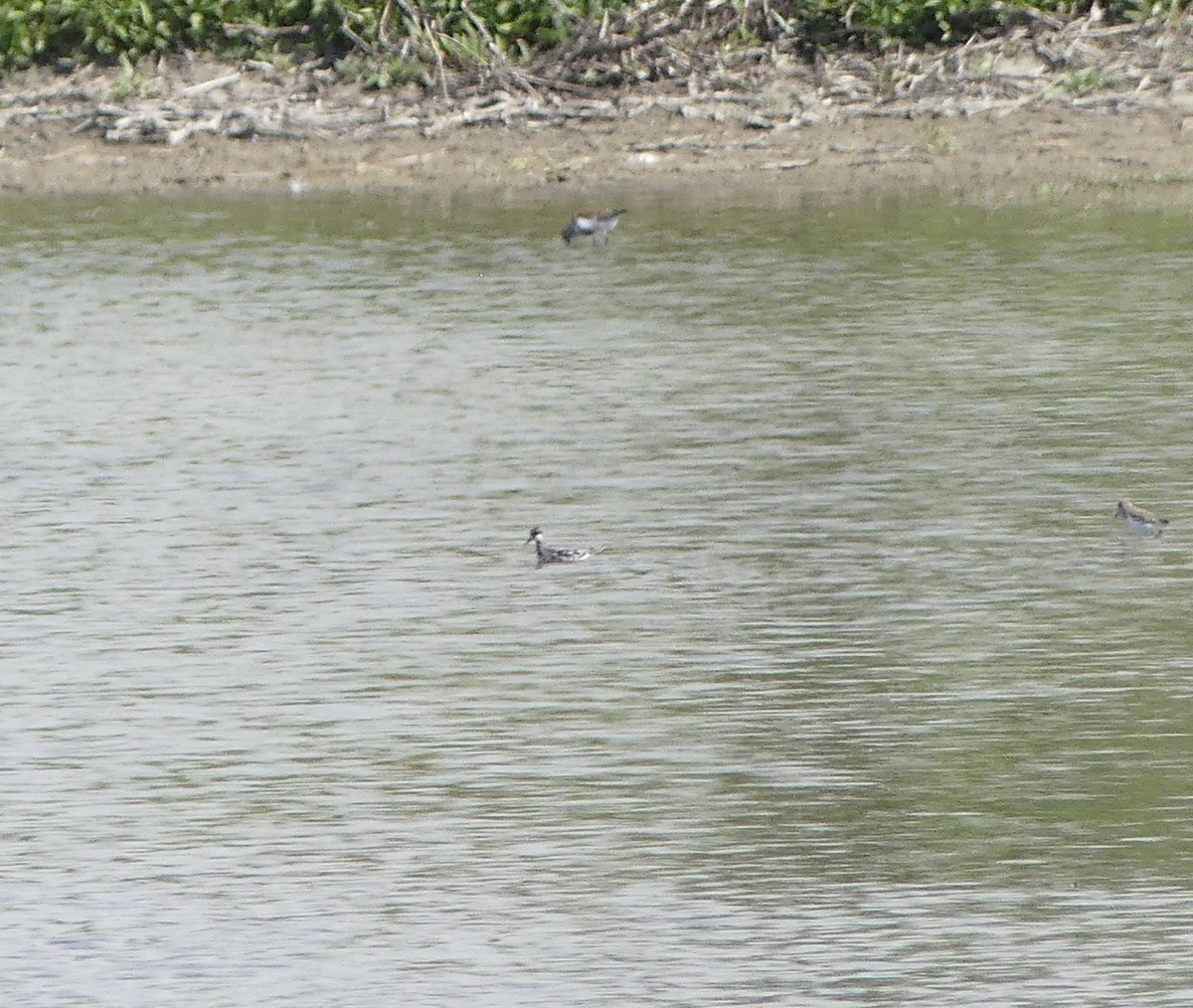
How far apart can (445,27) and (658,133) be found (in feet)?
9.07

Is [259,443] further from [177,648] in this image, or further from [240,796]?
[240,796]

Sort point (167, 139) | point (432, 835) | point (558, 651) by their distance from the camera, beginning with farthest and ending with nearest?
point (167, 139) → point (558, 651) → point (432, 835)

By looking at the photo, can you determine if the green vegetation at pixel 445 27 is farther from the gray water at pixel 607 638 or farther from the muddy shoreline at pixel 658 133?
the gray water at pixel 607 638

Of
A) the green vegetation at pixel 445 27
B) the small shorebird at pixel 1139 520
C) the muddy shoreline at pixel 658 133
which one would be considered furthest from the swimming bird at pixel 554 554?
the green vegetation at pixel 445 27

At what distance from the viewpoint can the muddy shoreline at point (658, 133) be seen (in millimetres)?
24219

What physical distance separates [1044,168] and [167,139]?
7.55m

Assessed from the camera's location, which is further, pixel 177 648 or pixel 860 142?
pixel 860 142

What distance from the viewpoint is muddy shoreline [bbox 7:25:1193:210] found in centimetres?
2422

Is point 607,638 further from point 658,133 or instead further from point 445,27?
point 445,27

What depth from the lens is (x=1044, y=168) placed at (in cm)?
2386

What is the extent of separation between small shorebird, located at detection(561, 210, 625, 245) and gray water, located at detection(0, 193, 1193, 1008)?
97 centimetres

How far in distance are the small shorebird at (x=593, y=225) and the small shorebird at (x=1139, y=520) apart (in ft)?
30.2

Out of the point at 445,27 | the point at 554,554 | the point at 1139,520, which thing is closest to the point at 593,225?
the point at 445,27

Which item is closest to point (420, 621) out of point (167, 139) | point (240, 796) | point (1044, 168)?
point (240, 796)
